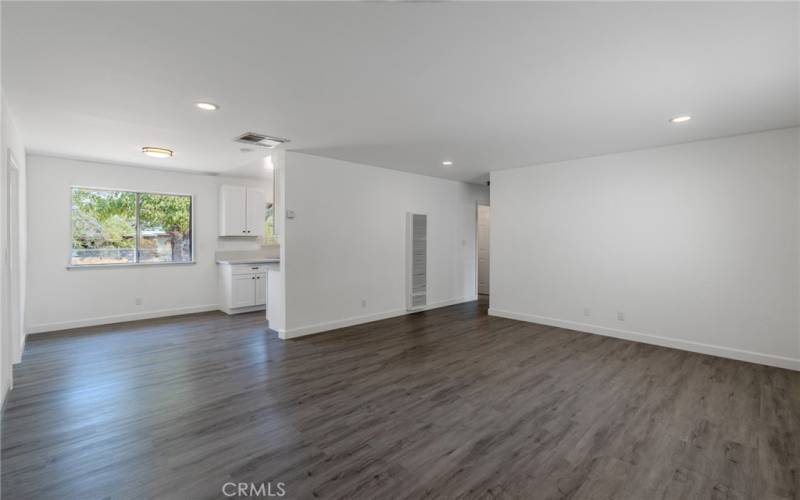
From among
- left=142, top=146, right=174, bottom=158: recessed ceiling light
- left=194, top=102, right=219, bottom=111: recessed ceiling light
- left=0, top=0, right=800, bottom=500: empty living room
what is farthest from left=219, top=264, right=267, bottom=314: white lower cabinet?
left=194, top=102, right=219, bottom=111: recessed ceiling light

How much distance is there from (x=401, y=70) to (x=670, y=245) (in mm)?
3993

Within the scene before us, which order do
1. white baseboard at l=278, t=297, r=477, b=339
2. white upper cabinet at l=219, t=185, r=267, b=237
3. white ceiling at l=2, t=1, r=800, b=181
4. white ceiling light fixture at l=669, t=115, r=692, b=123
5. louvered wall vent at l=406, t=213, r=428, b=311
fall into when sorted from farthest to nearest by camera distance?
Answer: white upper cabinet at l=219, t=185, r=267, b=237 → louvered wall vent at l=406, t=213, r=428, b=311 → white baseboard at l=278, t=297, r=477, b=339 → white ceiling light fixture at l=669, t=115, r=692, b=123 → white ceiling at l=2, t=1, r=800, b=181

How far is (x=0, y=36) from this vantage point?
202 centimetres

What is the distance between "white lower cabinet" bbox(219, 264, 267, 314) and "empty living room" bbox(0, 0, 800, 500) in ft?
0.14

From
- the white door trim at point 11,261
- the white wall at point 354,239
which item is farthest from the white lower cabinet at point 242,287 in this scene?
the white door trim at point 11,261

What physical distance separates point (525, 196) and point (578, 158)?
0.94 meters

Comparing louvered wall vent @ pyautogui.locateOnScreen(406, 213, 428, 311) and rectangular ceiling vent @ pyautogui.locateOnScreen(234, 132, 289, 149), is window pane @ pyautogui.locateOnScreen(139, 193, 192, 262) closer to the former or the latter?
rectangular ceiling vent @ pyautogui.locateOnScreen(234, 132, 289, 149)

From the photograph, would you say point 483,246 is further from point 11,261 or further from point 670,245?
point 11,261

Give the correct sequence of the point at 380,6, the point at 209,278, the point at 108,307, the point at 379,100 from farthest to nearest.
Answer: the point at 209,278
the point at 108,307
the point at 379,100
the point at 380,6

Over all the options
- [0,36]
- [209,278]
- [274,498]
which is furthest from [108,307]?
[274,498]

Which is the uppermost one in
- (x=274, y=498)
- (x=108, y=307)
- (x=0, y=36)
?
(x=0, y=36)

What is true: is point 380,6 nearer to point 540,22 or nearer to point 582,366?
point 540,22

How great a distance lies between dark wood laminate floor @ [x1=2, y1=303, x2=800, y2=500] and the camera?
2012 millimetres

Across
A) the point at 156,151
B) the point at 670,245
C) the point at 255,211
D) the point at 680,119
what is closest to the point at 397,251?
the point at 255,211
